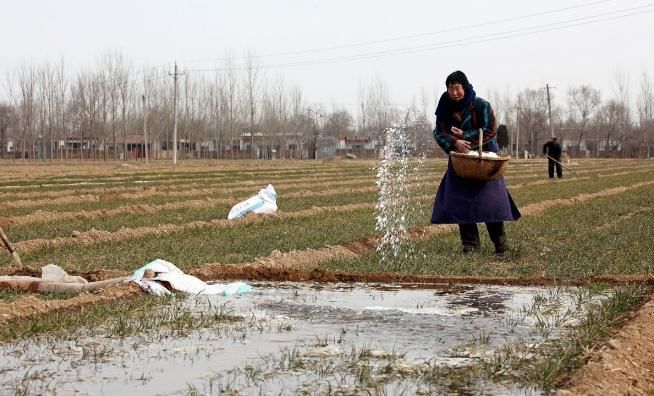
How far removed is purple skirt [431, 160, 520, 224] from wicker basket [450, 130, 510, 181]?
134 mm

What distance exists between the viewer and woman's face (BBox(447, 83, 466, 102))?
9.04 meters

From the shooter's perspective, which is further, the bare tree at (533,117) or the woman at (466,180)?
the bare tree at (533,117)

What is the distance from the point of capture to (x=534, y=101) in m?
116

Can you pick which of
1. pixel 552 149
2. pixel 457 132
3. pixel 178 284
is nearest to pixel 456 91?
pixel 457 132

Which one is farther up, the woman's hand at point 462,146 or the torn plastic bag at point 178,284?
the woman's hand at point 462,146

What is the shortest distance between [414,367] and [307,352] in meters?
0.62

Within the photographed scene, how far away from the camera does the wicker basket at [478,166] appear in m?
8.84

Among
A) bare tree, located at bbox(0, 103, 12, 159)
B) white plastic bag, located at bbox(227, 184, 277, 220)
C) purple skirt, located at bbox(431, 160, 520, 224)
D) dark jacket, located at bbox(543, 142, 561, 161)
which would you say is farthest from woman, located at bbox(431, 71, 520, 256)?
bare tree, located at bbox(0, 103, 12, 159)

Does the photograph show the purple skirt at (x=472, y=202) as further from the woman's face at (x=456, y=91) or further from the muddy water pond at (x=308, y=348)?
the muddy water pond at (x=308, y=348)

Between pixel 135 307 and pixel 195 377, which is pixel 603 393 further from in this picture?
pixel 135 307

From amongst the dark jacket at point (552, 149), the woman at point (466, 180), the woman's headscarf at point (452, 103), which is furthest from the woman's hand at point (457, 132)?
the dark jacket at point (552, 149)

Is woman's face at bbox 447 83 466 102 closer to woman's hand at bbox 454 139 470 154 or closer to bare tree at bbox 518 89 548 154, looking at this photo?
woman's hand at bbox 454 139 470 154

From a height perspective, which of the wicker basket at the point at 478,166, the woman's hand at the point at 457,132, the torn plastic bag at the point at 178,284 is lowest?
the torn plastic bag at the point at 178,284

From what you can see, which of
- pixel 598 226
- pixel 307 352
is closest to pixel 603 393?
pixel 307 352
